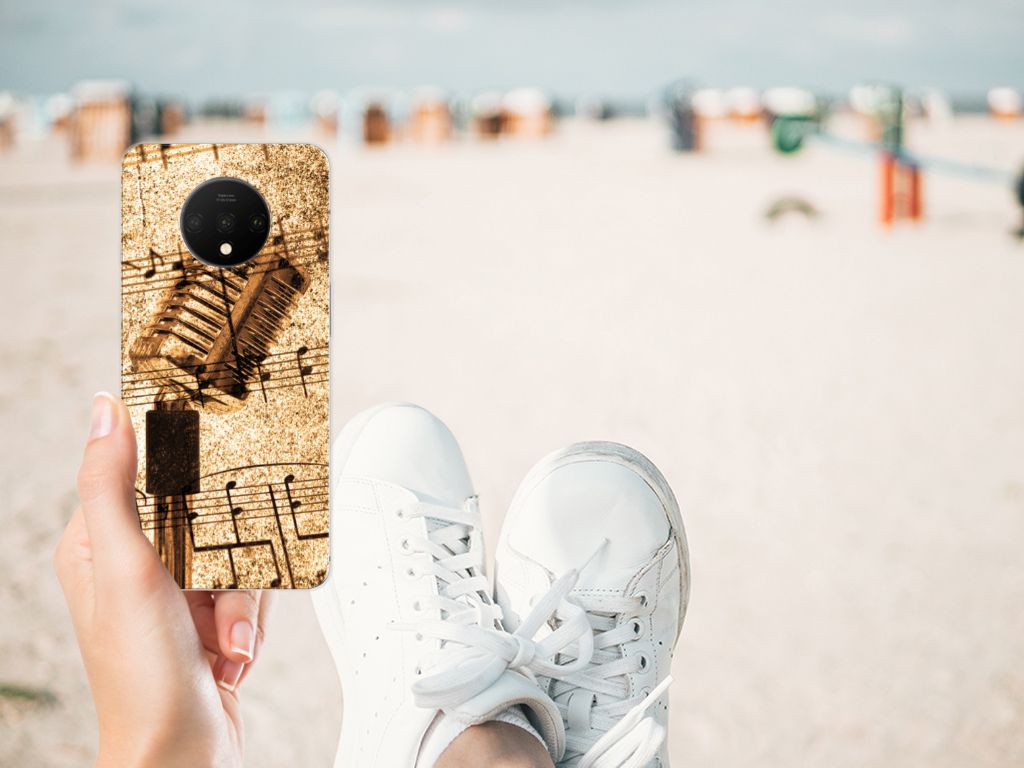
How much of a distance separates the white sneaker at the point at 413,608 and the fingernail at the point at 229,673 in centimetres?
25

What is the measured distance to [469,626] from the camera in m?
1.62

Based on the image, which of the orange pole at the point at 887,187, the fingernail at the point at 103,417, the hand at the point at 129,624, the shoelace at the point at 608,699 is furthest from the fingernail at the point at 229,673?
the orange pole at the point at 887,187

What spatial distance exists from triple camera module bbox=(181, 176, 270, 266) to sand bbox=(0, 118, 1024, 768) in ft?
3.67

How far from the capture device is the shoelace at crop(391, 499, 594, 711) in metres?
1.48

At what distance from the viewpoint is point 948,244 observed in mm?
7812

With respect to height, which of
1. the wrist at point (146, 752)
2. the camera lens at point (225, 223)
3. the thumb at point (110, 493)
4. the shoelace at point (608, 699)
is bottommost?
the shoelace at point (608, 699)

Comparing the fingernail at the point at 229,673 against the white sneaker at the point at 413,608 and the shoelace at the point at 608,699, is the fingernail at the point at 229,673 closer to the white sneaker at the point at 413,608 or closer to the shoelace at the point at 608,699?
the white sneaker at the point at 413,608

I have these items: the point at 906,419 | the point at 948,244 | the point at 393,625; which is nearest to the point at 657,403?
the point at 906,419

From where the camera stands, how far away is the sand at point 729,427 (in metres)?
2.14

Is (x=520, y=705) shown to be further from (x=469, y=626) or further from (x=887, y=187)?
(x=887, y=187)

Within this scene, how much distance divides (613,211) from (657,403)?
660cm

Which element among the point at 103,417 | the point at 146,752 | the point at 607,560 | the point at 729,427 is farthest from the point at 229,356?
the point at 729,427

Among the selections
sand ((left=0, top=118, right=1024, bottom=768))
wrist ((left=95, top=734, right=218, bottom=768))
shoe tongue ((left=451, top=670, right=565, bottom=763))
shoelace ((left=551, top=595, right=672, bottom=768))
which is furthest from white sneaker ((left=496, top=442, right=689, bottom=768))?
wrist ((left=95, top=734, right=218, bottom=768))

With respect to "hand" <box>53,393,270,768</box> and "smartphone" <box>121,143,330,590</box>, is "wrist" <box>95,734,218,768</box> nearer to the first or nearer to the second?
"hand" <box>53,393,270,768</box>
